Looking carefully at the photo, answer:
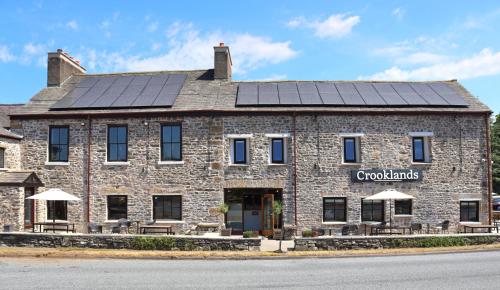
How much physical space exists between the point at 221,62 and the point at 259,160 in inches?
256

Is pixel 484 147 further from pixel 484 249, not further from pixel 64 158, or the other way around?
pixel 64 158

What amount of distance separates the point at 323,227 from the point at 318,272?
31.0 ft

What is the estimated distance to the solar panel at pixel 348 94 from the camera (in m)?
23.7

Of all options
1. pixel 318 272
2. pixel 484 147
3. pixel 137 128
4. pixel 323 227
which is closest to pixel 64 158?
pixel 137 128

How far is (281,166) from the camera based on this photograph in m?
23.2

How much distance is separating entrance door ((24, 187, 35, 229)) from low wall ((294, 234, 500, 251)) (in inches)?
512

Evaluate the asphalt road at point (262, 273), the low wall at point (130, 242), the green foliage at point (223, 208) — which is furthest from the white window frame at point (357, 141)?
the low wall at point (130, 242)

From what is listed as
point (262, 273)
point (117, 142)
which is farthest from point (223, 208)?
point (262, 273)

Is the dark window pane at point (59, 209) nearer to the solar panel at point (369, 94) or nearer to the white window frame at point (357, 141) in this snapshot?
the white window frame at point (357, 141)

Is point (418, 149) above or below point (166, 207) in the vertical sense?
above

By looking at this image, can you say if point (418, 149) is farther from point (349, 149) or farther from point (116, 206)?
point (116, 206)

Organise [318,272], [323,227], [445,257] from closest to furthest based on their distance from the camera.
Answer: [318,272] < [445,257] < [323,227]

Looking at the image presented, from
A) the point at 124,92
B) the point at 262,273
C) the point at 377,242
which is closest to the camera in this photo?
the point at 262,273

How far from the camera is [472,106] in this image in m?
23.9
